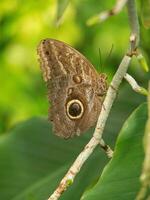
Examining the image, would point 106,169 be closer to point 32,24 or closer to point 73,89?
point 73,89

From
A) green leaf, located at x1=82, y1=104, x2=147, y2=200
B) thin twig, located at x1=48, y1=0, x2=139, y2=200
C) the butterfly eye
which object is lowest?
green leaf, located at x1=82, y1=104, x2=147, y2=200

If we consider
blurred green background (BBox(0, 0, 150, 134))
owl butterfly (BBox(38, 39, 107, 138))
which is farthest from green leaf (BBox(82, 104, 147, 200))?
blurred green background (BBox(0, 0, 150, 134))

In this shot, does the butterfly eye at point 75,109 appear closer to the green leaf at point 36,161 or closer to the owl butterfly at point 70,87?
the owl butterfly at point 70,87

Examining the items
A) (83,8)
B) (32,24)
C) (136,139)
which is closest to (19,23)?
(32,24)

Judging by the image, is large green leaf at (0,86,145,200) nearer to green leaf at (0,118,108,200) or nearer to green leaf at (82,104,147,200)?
green leaf at (0,118,108,200)

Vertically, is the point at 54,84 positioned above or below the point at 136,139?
above

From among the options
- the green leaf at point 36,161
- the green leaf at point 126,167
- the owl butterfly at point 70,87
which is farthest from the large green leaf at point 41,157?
the green leaf at point 126,167
